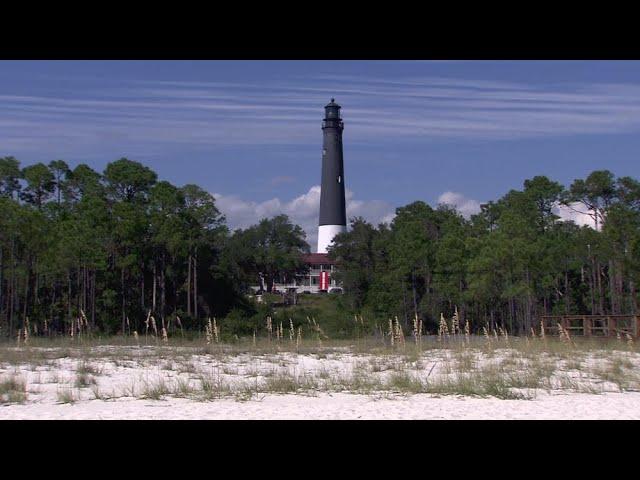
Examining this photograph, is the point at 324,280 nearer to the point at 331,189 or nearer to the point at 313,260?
the point at 313,260

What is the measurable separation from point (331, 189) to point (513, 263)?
3076 cm

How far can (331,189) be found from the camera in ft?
209

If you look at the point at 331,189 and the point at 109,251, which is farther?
the point at 331,189

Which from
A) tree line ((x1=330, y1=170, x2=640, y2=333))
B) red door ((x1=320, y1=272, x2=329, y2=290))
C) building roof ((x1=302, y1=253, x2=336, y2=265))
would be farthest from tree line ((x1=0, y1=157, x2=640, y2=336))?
building roof ((x1=302, y1=253, x2=336, y2=265))

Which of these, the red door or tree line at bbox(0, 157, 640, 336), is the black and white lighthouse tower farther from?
tree line at bbox(0, 157, 640, 336)

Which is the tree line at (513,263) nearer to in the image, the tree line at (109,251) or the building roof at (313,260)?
the tree line at (109,251)

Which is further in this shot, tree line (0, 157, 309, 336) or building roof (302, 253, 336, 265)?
building roof (302, 253, 336, 265)

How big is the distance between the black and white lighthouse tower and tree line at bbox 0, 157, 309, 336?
1574 centimetres

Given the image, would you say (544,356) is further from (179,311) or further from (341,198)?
(341,198)

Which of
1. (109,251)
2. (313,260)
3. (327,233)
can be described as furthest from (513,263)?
(313,260)

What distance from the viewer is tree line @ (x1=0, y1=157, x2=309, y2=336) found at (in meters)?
34.2

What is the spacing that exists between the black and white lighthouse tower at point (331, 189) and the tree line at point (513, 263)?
14.6 meters

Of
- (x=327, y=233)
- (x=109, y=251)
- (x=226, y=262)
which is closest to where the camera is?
(x=109, y=251)

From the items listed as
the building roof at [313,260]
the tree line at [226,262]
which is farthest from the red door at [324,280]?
the tree line at [226,262]
